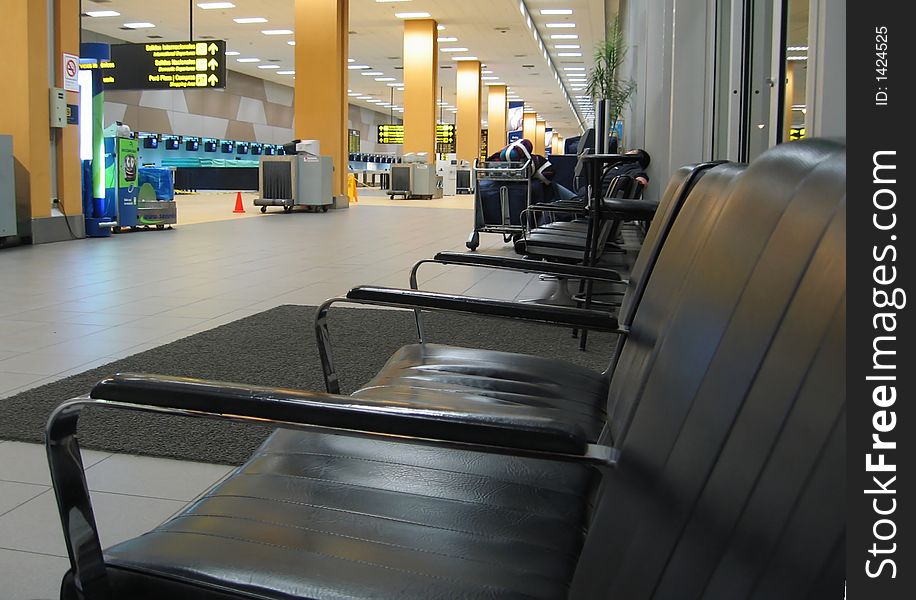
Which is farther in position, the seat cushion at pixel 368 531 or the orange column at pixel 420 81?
the orange column at pixel 420 81

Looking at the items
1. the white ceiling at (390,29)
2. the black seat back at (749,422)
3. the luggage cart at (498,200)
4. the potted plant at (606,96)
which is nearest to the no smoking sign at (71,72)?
the luggage cart at (498,200)

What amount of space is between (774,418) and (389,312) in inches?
162

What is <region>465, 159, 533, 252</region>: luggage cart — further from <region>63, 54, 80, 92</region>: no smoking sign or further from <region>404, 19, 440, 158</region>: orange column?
<region>404, 19, 440, 158</region>: orange column

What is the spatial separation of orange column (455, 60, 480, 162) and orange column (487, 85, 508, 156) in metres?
4.72

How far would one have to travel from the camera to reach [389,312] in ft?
15.5

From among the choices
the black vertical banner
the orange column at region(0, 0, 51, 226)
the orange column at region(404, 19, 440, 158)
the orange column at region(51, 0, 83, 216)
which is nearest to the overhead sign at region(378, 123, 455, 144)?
the orange column at region(404, 19, 440, 158)

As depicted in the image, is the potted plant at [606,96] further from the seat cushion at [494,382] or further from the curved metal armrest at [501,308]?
the curved metal armrest at [501,308]

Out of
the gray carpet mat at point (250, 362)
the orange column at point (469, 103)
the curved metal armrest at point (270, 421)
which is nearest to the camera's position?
the curved metal armrest at point (270, 421)

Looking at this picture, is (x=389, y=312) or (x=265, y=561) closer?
(x=265, y=561)

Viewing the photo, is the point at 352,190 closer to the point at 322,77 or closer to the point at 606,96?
the point at 322,77

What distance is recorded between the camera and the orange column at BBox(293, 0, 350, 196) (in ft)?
50.6

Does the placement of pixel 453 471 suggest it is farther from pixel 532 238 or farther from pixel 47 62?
pixel 47 62

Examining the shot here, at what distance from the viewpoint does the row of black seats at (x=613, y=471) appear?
0.63 metres

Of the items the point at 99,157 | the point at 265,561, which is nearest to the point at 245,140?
the point at 99,157
